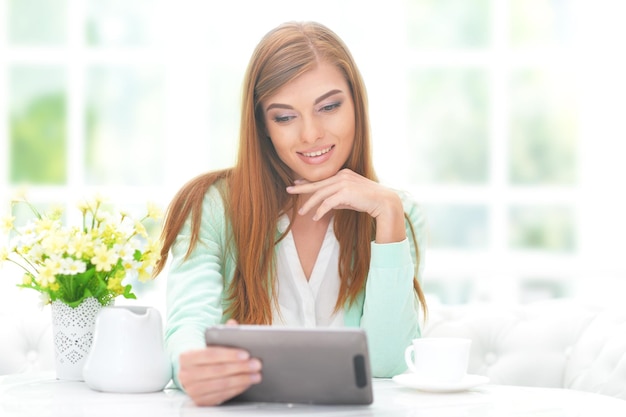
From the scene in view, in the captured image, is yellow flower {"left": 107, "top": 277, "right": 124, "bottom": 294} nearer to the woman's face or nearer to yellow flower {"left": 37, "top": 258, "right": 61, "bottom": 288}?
yellow flower {"left": 37, "top": 258, "right": 61, "bottom": 288}

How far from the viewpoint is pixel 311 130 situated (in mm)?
2105

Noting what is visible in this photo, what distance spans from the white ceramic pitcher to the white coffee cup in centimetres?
44

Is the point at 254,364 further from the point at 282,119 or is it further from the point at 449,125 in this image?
the point at 449,125

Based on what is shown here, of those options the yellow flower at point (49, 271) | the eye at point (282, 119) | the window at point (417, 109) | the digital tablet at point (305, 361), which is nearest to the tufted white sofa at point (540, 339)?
the eye at point (282, 119)

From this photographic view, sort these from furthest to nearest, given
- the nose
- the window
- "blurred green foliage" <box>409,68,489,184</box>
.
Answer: "blurred green foliage" <box>409,68,489,184</box> → the window → the nose

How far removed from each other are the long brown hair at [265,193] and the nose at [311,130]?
0.11 m

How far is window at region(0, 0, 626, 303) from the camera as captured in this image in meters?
4.26

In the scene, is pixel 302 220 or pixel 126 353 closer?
pixel 126 353

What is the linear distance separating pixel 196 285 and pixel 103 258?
0.35m

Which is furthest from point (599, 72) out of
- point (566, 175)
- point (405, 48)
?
point (405, 48)

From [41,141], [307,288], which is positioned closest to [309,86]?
[307,288]

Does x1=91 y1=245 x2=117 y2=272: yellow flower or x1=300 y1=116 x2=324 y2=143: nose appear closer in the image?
x1=91 y1=245 x2=117 y2=272: yellow flower

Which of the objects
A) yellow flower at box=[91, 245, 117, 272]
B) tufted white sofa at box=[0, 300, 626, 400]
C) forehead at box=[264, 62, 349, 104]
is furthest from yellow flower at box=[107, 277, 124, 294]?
tufted white sofa at box=[0, 300, 626, 400]

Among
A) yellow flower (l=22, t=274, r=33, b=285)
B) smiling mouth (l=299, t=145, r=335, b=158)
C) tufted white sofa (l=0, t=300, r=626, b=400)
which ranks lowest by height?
tufted white sofa (l=0, t=300, r=626, b=400)
